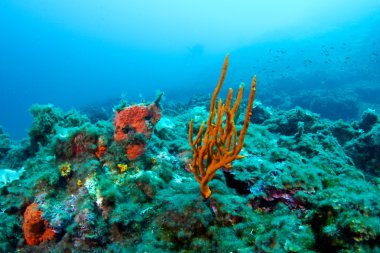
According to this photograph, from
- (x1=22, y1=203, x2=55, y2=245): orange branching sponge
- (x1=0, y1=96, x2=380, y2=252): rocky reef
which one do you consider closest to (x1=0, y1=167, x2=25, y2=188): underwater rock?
(x1=0, y1=96, x2=380, y2=252): rocky reef

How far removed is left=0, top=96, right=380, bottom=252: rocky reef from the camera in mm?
2434

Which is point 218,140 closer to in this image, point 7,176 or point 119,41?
point 7,176

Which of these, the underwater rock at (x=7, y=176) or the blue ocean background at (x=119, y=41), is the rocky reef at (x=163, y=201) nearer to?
the underwater rock at (x=7, y=176)

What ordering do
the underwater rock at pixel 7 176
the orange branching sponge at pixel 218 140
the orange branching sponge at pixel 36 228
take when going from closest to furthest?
the orange branching sponge at pixel 218 140, the orange branching sponge at pixel 36 228, the underwater rock at pixel 7 176

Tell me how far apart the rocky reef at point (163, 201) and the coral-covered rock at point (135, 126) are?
0.02 m

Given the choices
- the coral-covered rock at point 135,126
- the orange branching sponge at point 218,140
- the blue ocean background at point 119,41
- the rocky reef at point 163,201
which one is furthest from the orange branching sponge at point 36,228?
the blue ocean background at point 119,41

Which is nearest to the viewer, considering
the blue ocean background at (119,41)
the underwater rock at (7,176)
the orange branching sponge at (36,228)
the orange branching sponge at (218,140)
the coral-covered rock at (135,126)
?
the orange branching sponge at (218,140)

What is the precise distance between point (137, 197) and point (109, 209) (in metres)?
0.40

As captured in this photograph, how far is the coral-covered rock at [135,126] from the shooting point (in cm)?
419

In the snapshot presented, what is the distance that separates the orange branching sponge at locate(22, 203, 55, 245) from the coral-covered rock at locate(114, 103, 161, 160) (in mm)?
1492

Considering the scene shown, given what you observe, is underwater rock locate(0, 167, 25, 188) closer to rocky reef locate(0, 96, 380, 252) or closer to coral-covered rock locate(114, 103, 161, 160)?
rocky reef locate(0, 96, 380, 252)

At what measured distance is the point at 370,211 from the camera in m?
2.34

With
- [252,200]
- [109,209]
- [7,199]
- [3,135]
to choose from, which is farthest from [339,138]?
[3,135]

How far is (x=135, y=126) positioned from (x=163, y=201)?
159 cm
